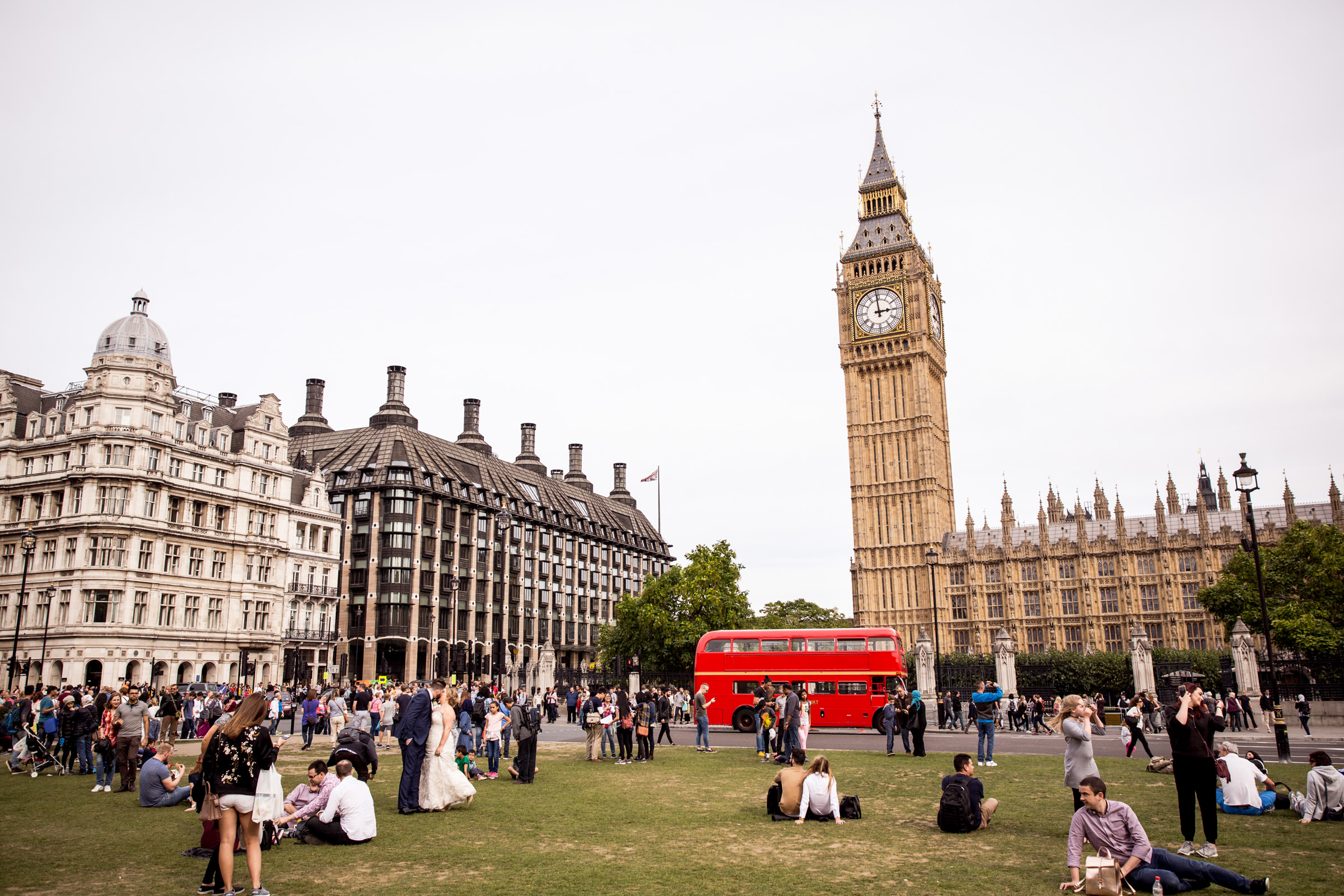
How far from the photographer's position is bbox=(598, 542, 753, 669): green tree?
60.1 metres

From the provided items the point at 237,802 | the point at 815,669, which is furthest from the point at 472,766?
the point at 815,669

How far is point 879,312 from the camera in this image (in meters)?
94.4

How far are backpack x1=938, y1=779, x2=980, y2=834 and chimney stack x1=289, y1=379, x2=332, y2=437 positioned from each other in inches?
3219

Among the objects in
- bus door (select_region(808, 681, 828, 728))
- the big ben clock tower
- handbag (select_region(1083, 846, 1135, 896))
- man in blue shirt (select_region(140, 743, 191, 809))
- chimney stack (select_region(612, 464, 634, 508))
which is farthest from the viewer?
chimney stack (select_region(612, 464, 634, 508))

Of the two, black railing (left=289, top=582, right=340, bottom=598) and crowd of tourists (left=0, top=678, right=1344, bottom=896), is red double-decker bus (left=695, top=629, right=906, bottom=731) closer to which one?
crowd of tourists (left=0, top=678, right=1344, bottom=896)

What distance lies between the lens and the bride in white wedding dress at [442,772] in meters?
13.8

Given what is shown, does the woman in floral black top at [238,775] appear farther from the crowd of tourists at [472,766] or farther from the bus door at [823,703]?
the bus door at [823,703]

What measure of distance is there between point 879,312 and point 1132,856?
89.3m

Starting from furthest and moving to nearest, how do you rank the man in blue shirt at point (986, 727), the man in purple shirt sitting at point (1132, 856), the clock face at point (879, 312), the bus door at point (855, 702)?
1. the clock face at point (879, 312)
2. the bus door at point (855, 702)
3. the man in blue shirt at point (986, 727)
4. the man in purple shirt sitting at point (1132, 856)

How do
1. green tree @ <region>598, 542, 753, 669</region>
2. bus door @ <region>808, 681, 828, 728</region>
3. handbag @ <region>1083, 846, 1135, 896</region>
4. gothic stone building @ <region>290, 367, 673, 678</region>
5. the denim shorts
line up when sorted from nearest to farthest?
the denim shorts < handbag @ <region>1083, 846, 1135, 896</region> < bus door @ <region>808, 681, 828, 728</region> < green tree @ <region>598, 542, 753, 669</region> < gothic stone building @ <region>290, 367, 673, 678</region>

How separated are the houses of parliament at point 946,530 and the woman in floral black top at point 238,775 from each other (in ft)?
246

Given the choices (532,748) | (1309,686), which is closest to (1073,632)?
(1309,686)

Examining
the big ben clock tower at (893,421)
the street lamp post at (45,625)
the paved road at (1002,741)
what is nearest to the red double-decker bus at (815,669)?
the paved road at (1002,741)

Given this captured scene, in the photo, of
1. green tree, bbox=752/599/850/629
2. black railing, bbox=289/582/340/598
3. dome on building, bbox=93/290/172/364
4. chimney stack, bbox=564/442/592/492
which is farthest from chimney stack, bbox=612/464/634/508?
dome on building, bbox=93/290/172/364
